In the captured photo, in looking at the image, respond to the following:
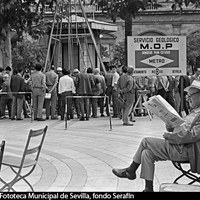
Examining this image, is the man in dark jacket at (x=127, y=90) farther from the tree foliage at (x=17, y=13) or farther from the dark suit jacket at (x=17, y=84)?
the dark suit jacket at (x=17, y=84)

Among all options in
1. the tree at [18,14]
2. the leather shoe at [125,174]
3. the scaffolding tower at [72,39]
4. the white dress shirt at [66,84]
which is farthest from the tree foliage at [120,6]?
the scaffolding tower at [72,39]

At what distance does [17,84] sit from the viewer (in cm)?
1931

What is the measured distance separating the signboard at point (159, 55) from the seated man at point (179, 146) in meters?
7.54

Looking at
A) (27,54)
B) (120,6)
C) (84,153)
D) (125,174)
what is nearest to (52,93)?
(120,6)

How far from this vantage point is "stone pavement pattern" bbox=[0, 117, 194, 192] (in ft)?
27.3

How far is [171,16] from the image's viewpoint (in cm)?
5906

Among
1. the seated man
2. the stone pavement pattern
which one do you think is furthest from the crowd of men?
the seated man

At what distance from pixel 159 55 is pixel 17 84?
645cm

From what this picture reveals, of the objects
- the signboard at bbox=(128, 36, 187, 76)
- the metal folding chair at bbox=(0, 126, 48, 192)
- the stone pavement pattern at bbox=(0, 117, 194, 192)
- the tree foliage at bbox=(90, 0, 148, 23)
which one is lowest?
the stone pavement pattern at bbox=(0, 117, 194, 192)

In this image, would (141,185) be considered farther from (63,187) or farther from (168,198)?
(168,198)

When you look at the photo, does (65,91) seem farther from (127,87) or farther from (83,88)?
(127,87)

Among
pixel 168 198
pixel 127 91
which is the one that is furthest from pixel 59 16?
pixel 168 198

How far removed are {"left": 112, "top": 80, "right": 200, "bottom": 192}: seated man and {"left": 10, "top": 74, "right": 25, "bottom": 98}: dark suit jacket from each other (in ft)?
41.2

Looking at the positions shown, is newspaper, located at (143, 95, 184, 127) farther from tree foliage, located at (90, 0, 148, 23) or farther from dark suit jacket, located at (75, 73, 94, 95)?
dark suit jacket, located at (75, 73, 94, 95)
